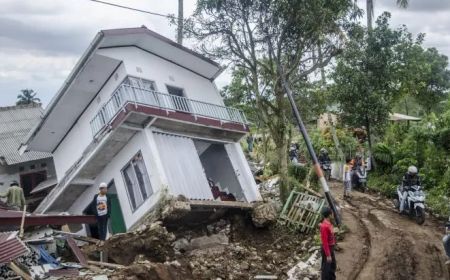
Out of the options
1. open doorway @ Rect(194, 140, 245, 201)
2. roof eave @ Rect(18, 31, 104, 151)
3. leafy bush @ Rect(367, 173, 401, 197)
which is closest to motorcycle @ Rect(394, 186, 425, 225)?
leafy bush @ Rect(367, 173, 401, 197)

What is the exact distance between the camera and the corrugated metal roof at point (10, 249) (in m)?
8.18

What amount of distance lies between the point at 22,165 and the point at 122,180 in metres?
12.2

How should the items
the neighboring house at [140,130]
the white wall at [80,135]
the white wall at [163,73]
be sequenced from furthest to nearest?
the white wall at [80,135], the white wall at [163,73], the neighboring house at [140,130]

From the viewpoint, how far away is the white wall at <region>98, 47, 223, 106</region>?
53.0 ft

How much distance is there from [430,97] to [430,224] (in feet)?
66.1

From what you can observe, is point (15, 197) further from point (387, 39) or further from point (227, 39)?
point (387, 39)

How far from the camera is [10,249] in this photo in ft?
27.7

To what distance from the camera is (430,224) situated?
13.1 m

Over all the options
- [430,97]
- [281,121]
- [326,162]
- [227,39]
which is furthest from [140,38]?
[430,97]

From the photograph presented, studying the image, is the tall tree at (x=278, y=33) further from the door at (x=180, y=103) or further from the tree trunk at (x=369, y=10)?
the tree trunk at (x=369, y=10)

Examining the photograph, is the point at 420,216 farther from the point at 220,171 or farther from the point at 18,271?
the point at 18,271

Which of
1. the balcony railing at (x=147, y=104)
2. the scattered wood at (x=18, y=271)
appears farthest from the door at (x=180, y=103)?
the scattered wood at (x=18, y=271)

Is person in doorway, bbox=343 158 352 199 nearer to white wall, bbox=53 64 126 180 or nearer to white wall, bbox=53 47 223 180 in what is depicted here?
white wall, bbox=53 47 223 180

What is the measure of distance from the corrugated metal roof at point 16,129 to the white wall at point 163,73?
31.1 feet
